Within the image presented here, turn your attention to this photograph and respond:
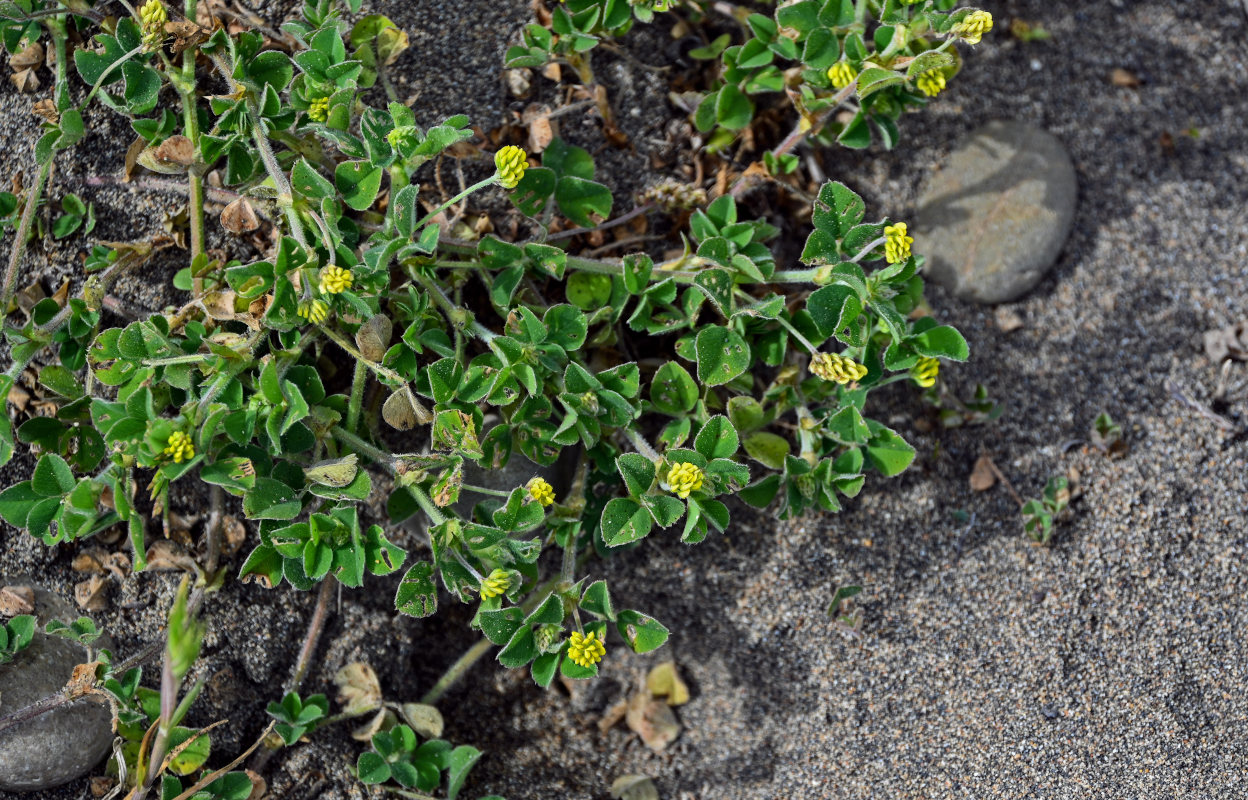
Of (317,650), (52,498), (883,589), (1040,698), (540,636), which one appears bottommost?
(1040,698)

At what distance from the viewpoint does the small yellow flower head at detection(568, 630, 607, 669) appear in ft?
6.21

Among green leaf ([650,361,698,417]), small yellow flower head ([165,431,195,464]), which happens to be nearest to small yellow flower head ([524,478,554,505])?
green leaf ([650,361,698,417])

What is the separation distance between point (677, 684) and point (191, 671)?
111 cm

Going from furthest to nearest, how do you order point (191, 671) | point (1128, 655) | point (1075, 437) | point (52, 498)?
point (1075, 437), point (1128, 655), point (191, 671), point (52, 498)

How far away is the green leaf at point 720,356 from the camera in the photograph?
2.09 meters

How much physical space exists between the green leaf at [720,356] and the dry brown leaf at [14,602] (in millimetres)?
1476

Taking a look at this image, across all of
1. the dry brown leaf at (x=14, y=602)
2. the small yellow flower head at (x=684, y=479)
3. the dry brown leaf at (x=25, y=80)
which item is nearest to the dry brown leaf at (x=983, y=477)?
the small yellow flower head at (x=684, y=479)

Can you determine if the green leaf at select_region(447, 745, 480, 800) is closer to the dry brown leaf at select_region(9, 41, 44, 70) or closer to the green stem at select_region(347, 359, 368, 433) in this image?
the green stem at select_region(347, 359, 368, 433)

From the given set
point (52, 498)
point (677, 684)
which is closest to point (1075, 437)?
point (677, 684)

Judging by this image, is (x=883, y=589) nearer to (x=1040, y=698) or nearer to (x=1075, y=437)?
(x=1040, y=698)

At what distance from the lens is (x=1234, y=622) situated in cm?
234

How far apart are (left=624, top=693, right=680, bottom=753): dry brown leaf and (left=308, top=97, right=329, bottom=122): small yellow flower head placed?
153 centimetres

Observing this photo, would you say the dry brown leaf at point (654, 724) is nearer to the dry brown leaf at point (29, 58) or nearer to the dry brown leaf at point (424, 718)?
the dry brown leaf at point (424, 718)

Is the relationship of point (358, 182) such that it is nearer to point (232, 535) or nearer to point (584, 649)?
point (232, 535)
